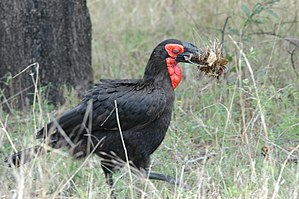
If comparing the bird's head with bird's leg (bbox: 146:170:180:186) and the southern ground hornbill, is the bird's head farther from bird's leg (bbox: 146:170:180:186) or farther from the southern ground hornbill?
bird's leg (bbox: 146:170:180:186)

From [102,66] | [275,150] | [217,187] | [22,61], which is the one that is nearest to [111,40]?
[102,66]

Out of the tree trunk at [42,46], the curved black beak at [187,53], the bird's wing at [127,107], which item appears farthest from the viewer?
the tree trunk at [42,46]

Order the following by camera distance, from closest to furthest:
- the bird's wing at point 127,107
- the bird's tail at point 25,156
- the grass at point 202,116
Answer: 1. the grass at point 202,116
2. the bird's tail at point 25,156
3. the bird's wing at point 127,107

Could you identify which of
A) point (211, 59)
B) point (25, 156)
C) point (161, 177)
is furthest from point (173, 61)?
point (25, 156)

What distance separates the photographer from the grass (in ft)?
16.3

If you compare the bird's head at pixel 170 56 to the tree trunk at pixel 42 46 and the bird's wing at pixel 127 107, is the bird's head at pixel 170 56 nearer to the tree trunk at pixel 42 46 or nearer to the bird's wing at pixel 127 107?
the bird's wing at pixel 127 107

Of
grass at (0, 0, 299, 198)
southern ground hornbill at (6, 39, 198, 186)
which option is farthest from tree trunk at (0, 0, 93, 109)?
southern ground hornbill at (6, 39, 198, 186)

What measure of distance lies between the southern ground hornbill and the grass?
116 mm

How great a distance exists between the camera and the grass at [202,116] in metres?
4.96

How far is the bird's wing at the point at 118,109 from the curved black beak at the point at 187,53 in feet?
0.80

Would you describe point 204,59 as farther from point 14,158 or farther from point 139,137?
point 14,158

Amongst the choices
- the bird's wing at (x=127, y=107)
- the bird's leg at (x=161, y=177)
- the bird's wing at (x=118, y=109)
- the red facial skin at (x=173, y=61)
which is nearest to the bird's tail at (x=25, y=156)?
the bird's wing at (x=118, y=109)

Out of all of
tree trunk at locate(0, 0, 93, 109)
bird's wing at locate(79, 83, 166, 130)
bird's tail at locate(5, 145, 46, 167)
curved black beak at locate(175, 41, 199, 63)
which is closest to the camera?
bird's tail at locate(5, 145, 46, 167)

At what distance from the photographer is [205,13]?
28.2ft
